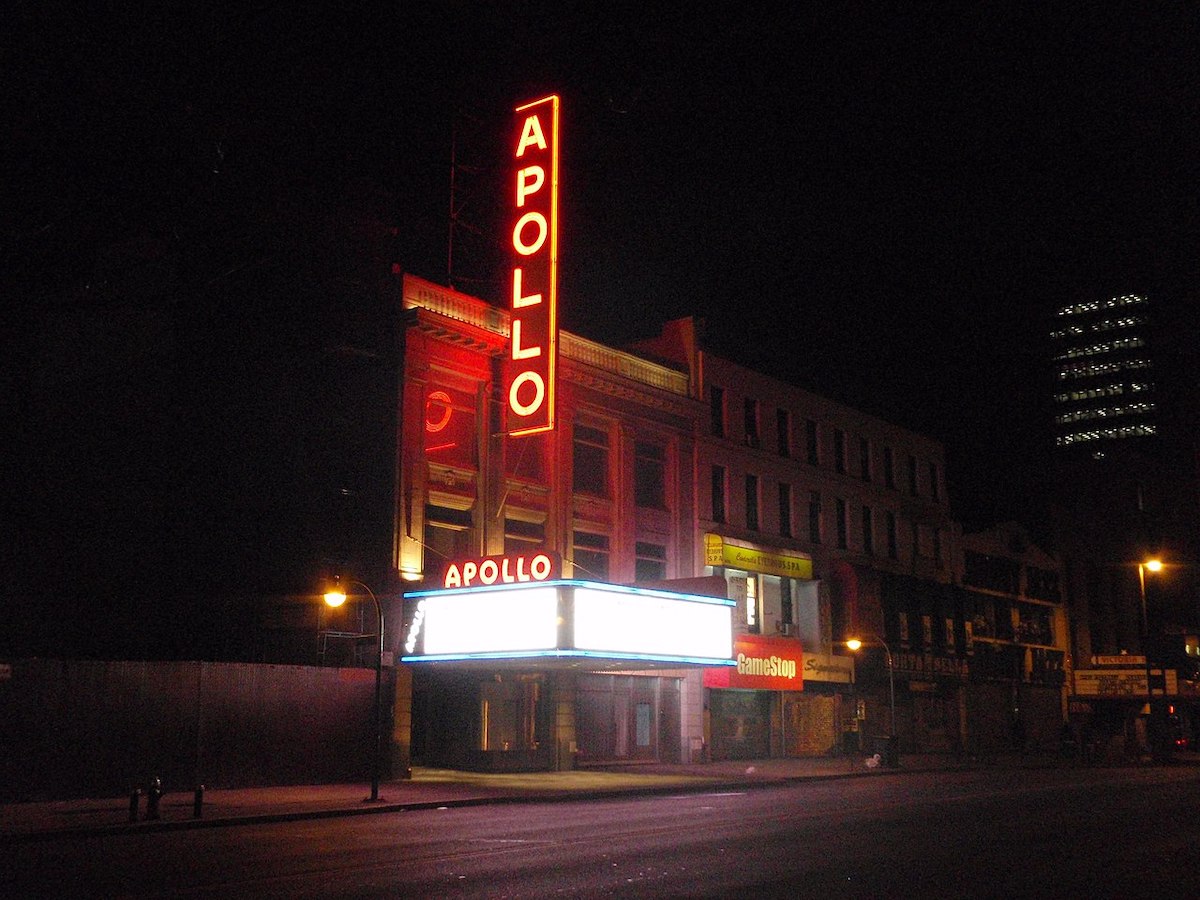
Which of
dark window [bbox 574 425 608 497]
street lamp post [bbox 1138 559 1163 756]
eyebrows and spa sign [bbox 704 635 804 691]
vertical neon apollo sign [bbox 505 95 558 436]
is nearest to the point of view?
vertical neon apollo sign [bbox 505 95 558 436]

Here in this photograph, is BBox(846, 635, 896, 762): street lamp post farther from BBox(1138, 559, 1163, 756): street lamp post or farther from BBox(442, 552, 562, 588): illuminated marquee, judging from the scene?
BBox(442, 552, 562, 588): illuminated marquee

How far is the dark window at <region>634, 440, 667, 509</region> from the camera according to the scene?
4138 centimetres

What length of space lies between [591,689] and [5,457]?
19.5 m

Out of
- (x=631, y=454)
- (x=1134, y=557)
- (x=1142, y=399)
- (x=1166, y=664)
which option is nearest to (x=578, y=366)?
(x=631, y=454)

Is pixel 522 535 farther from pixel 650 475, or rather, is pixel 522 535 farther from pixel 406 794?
pixel 406 794

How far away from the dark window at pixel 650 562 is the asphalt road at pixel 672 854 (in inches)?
657

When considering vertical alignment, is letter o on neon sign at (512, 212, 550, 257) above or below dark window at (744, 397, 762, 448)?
above

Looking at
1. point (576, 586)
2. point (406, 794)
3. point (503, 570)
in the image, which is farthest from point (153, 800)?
point (576, 586)

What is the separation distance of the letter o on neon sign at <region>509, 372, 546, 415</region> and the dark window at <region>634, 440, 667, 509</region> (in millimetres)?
8203

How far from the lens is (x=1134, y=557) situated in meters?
72.6

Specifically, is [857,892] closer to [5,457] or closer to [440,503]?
[440,503]

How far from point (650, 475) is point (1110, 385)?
17387cm

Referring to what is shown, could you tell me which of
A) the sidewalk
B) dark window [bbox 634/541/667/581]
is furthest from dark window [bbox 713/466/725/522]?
the sidewalk

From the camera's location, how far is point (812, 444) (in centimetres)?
5016
